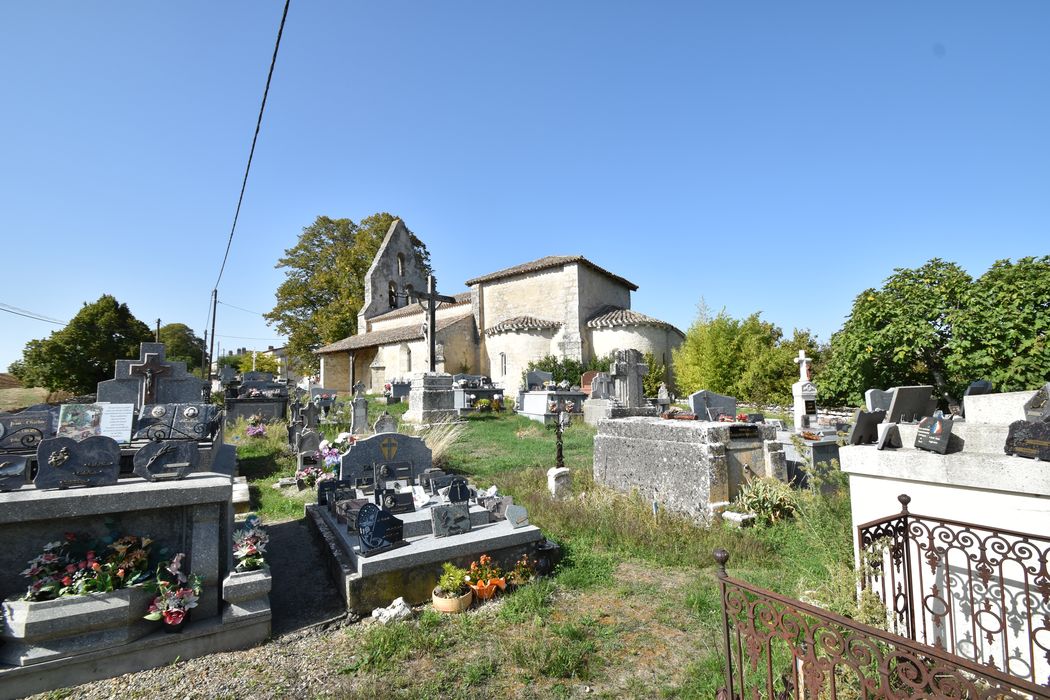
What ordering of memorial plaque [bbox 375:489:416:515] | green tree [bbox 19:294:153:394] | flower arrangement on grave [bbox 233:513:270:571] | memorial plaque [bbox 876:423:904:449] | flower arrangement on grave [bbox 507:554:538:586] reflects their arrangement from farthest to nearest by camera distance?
green tree [bbox 19:294:153:394] < memorial plaque [bbox 375:489:416:515] < flower arrangement on grave [bbox 507:554:538:586] < flower arrangement on grave [bbox 233:513:270:571] < memorial plaque [bbox 876:423:904:449]

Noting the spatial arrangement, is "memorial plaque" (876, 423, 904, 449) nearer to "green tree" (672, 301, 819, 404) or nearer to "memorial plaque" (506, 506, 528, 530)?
"memorial plaque" (506, 506, 528, 530)

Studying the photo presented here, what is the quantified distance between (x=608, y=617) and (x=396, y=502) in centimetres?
253

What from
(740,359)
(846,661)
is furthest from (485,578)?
(740,359)

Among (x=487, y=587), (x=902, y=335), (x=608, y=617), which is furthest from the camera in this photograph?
(x=902, y=335)

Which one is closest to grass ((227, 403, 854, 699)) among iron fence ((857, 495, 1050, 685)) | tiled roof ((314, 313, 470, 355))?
iron fence ((857, 495, 1050, 685))

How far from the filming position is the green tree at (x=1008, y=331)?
1289 cm

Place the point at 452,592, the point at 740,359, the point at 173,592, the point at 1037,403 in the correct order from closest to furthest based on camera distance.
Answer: the point at 1037,403 → the point at 173,592 → the point at 452,592 → the point at 740,359

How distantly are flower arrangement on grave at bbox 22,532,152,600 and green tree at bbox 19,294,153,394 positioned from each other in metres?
34.3

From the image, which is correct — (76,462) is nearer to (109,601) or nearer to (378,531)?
(109,601)

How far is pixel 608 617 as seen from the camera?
3975 millimetres

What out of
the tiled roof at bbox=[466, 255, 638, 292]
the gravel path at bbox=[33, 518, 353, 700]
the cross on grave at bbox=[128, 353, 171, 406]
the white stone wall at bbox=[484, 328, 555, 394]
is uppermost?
the tiled roof at bbox=[466, 255, 638, 292]

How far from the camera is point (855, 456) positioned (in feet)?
11.1

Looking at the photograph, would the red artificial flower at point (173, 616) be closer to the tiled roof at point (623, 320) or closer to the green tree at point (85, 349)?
the tiled roof at point (623, 320)

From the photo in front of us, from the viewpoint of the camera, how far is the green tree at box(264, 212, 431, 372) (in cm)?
3672
